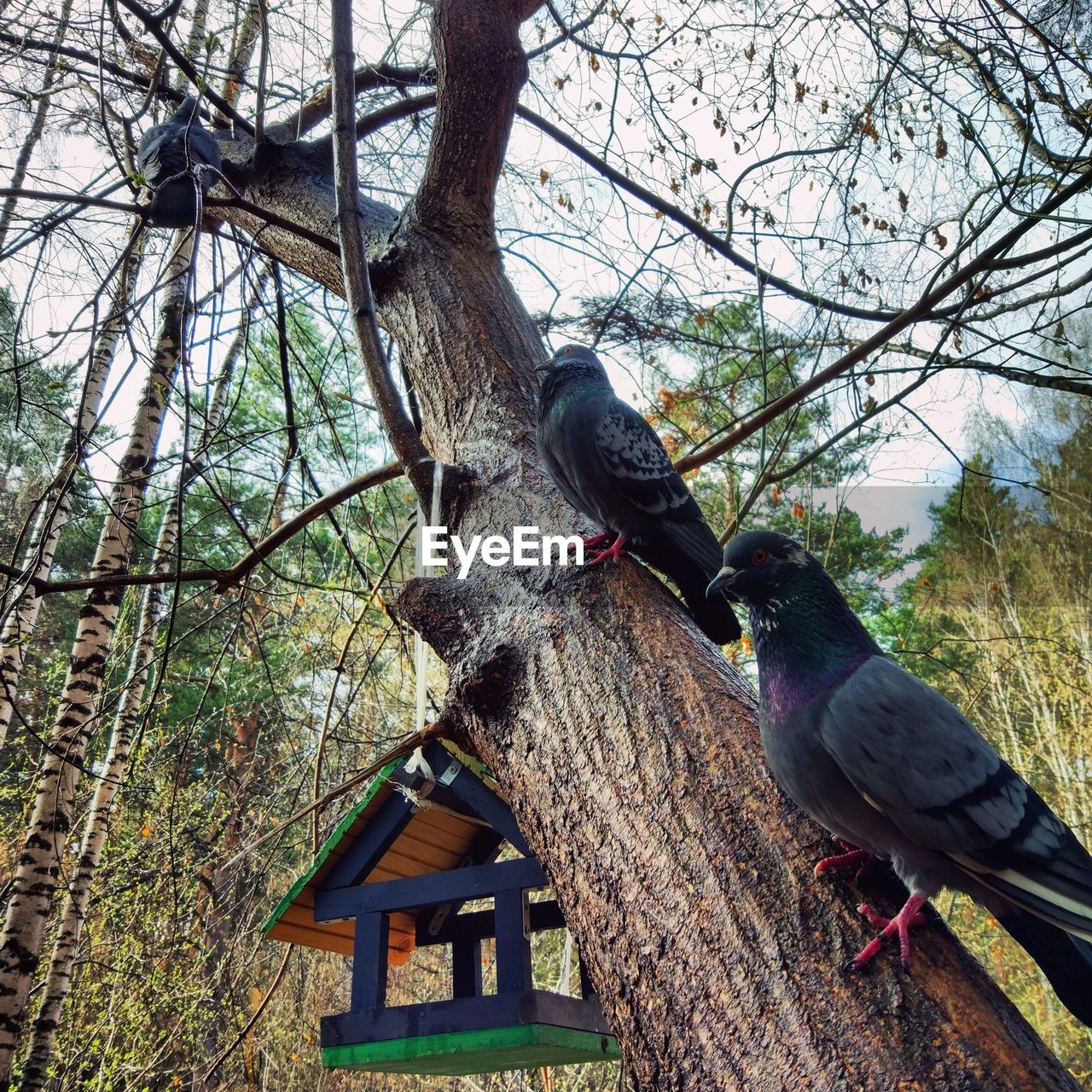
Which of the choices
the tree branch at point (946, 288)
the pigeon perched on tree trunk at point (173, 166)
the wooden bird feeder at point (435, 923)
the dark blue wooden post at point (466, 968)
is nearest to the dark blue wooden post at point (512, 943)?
the wooden bird feeder at point (435, 923)

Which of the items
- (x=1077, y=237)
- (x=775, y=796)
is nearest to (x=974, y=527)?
(x=1077, y=237)

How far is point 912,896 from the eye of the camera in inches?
43.4

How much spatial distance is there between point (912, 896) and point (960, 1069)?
0.20 m

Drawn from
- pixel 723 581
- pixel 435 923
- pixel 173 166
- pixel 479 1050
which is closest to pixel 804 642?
pixel 723 581

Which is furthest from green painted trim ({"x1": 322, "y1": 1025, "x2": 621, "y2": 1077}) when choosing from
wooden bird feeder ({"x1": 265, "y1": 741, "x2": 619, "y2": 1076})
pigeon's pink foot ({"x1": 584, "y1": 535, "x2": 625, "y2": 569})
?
pigeon's pink foot ({"x1": 584, "y1": 535, "x2": 625, "y2": 569})

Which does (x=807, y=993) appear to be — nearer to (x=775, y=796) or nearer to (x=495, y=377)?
(x=775, y=796)

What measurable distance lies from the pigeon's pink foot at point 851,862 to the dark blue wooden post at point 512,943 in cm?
120

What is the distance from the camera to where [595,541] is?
1.83 meters

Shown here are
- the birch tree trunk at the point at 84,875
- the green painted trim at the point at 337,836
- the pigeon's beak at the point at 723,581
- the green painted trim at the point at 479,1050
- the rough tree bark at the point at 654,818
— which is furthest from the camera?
the birch tree trunk at the point at 84,875

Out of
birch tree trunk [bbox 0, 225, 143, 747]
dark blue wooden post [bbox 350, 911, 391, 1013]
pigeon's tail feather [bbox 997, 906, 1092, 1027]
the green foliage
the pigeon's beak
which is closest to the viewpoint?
pigeon's tail feather [bbox 997, 906, 1092, 1027]

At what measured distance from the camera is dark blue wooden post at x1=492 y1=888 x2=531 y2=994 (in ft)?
7.11

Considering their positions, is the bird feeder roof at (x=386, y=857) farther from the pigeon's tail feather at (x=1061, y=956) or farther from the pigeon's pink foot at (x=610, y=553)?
the pigeon's tail feather at (x=1061, y=956)

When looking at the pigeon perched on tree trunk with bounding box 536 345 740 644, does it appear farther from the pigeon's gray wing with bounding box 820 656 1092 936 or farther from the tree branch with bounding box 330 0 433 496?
the pigeon's gray wing with bounding box 820 656 1092 936

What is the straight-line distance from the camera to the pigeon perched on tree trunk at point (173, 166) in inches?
75.9
